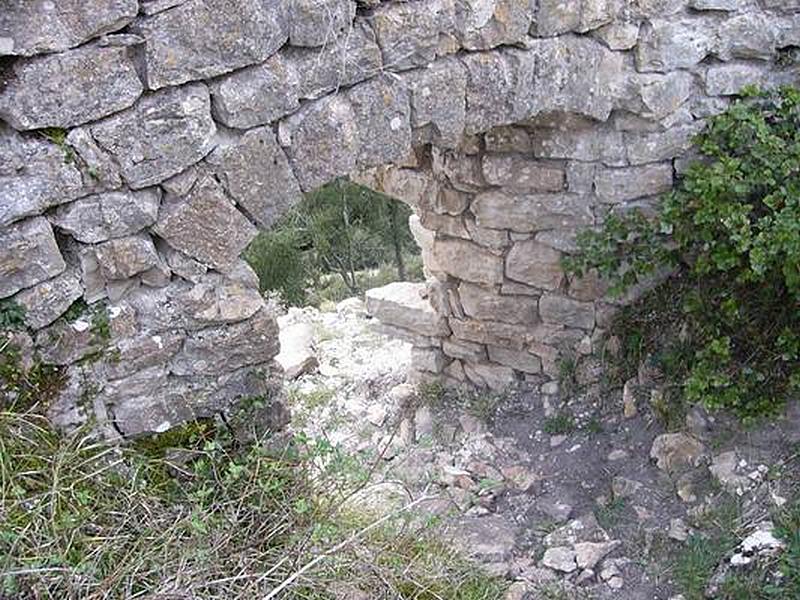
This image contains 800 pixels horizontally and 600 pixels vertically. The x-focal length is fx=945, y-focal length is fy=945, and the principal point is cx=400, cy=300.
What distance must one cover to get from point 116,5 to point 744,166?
2.45 m

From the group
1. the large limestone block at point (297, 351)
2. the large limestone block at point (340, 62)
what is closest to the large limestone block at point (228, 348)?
the large limestone block at point (340, 62)

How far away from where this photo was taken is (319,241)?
9867 millimetres

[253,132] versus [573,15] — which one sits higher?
[573,15]

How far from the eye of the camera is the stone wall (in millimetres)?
2736

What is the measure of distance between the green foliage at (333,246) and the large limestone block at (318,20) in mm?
6237

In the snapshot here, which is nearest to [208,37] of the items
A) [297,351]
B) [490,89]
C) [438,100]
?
[438,100]

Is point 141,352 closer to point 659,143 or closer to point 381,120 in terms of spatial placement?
point 381,120

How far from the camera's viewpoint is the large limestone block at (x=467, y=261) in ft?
15.3

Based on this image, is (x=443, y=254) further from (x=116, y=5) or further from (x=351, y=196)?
(x=351, y=196)

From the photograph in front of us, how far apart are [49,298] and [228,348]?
67cm

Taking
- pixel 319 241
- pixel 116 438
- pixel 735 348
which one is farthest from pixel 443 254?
pixel 319 241

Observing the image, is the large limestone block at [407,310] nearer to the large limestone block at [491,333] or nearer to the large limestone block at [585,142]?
the large limestone block at [491,333]

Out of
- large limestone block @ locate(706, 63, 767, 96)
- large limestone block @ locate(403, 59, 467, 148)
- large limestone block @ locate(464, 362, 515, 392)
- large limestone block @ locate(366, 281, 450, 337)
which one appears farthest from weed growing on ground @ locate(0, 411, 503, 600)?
large limestone block @ locate(706, 63, 767, 96)

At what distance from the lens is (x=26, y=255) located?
2.77 meters
